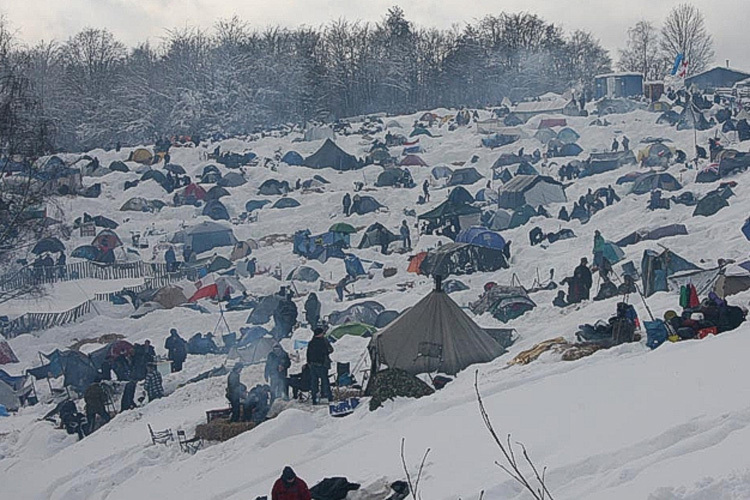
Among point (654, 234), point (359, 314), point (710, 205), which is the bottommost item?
point (359, 314)

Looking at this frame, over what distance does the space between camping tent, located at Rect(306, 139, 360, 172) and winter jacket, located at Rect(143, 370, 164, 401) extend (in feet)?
89.9

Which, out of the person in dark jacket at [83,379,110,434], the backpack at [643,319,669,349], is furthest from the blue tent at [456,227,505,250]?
the backpack at [643,319,669,349]

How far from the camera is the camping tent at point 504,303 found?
1578 cm

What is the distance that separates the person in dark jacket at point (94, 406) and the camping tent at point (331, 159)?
28.7 metres

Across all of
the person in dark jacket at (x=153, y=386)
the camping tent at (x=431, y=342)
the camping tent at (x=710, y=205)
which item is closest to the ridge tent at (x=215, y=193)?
the camping tent at (x=710, y=205)

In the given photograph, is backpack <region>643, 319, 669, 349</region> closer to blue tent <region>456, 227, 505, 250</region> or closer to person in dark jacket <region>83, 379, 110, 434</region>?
person in dark jacket <region>83, 379, 110, 434</region>

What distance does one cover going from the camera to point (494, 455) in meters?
7.23

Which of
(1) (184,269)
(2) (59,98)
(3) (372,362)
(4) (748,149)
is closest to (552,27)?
(2) (59,98)

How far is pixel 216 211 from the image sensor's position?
109 ft

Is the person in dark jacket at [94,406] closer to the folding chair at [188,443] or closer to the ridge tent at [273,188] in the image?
the folding chair at [188,443]

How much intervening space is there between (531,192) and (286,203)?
357 inches

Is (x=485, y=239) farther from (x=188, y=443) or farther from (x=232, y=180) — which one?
(x=232, y=180)

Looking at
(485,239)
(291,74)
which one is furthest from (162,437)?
(291,74)

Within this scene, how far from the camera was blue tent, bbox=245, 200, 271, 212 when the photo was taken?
3409 centimetres
